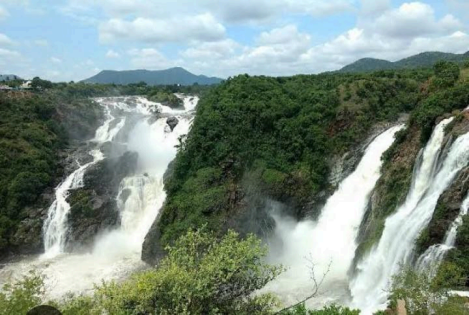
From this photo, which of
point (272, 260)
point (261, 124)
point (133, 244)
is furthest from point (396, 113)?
point (133, 244)

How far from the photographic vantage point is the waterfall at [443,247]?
52.5ft

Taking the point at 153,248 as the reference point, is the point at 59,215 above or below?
above

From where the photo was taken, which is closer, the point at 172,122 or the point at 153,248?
the point at 153,248

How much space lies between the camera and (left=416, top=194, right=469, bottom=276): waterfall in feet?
52.5

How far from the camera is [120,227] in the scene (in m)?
36.3

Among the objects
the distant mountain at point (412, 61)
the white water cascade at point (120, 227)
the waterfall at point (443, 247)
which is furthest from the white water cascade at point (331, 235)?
the distant mountain at point (412, 61)

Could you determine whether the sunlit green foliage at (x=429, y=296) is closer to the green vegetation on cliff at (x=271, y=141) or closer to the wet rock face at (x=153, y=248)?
the green vegetation on cliff at (x=271, y=141)

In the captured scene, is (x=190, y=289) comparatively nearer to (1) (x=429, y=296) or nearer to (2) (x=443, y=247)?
(1) (x=429, y=296)

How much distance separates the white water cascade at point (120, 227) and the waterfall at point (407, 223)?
15.7 metres

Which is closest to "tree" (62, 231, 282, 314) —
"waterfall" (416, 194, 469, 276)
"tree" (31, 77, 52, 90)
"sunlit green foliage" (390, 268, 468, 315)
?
"sunlit green foliage" (390, 268, 468, 315)

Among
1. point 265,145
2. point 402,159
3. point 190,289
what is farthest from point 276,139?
point 190,289

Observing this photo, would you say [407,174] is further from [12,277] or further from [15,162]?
[15,162]

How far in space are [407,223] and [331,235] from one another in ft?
29.3

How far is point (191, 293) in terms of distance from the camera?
10.3m
